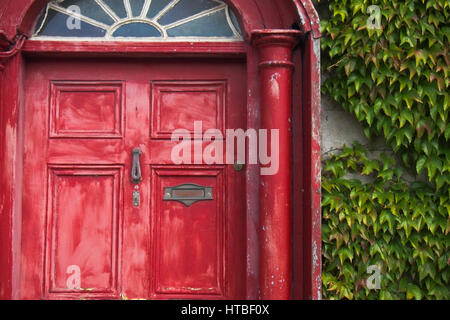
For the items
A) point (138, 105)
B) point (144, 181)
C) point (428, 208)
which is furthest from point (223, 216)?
point (428, 208)

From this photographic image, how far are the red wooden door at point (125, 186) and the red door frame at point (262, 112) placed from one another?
4.6 inches

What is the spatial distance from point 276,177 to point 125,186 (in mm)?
1023

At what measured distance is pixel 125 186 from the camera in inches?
126

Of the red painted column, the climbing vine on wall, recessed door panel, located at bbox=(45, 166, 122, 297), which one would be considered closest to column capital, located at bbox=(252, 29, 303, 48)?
the red painted column

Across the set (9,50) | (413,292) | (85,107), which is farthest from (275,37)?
(413,292)

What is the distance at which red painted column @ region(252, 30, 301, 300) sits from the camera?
295 cm

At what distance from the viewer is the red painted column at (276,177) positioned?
9.68 ft

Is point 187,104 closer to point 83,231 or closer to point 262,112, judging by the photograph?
point 262,112

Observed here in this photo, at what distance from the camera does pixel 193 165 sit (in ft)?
10.5

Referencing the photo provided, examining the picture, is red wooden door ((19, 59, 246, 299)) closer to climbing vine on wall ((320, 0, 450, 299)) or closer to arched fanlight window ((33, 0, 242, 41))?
arched fanlight window ((33, 0, 242, 41))

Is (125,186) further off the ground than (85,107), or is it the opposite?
(85,107)

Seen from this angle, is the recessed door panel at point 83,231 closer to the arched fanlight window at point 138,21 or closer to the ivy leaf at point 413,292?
the arched fanlight window at point 138,21

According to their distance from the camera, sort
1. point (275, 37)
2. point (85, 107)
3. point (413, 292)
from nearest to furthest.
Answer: point (275, 37), point (413, 292), point (85, 107)

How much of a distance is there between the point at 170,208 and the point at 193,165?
33 cm
